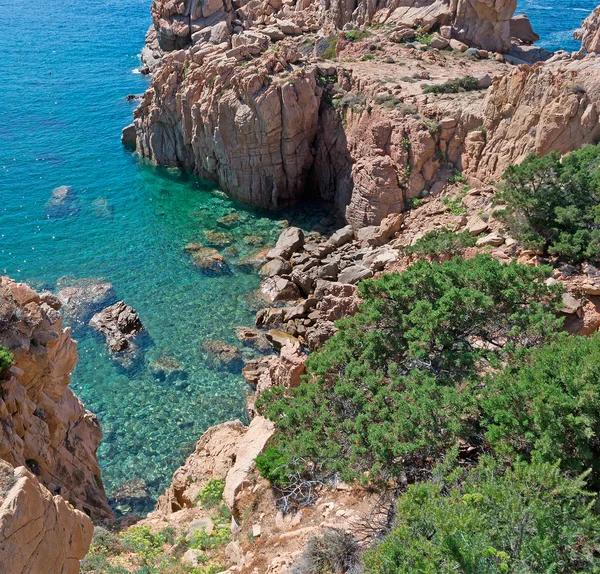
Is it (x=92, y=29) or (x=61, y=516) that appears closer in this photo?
(x=61, y=516)

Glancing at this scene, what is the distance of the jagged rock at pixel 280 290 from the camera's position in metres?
34.5

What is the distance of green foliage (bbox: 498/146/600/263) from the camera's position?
70.6 feet

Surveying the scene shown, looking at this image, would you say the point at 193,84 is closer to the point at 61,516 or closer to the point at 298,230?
the point at 298,230

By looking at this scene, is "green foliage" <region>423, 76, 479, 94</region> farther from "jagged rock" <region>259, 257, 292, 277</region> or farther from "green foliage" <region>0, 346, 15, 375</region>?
"green foliage" <region>0, 346, 15, 375</region>

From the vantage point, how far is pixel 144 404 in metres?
28.5

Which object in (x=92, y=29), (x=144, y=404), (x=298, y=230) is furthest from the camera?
(x=92, y=29)

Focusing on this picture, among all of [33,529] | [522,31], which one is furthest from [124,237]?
[522,31]

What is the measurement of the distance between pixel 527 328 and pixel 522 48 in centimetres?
4268

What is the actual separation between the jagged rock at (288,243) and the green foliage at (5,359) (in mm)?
21238

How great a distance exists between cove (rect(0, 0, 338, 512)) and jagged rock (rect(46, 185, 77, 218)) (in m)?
0.35

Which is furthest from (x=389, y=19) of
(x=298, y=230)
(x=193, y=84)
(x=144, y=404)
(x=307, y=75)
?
(x=144, y=404)

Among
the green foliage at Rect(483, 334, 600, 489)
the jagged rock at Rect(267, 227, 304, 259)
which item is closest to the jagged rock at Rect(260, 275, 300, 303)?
the jagged rock at Rect(267, 227, 304, 259)

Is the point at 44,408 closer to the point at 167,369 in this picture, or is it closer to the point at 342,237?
the point at 167,369

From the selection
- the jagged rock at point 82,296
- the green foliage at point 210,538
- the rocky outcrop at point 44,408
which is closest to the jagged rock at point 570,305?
the green foliage at point 210,538
